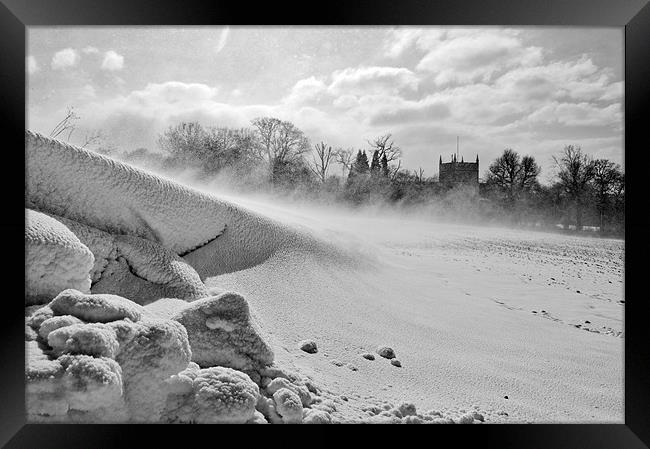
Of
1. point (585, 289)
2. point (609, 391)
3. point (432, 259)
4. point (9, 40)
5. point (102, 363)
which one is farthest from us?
point (432, 259)

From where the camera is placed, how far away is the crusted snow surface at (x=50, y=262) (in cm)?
124

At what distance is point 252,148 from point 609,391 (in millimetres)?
1942

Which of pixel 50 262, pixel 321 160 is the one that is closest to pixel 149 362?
pixel 50 262

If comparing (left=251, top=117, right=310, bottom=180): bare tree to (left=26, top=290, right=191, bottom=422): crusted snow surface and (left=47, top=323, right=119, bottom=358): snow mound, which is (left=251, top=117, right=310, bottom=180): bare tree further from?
(left=47, top=323, right=119, bottom=358): snow mound

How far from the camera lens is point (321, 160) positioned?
2188 mm

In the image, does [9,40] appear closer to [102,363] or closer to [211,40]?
[211,40]

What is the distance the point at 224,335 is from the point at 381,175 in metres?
1.36

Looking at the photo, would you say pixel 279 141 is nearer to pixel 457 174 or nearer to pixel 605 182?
pixel 457 174

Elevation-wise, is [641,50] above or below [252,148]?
above

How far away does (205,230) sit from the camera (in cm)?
188

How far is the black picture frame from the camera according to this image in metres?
1.33

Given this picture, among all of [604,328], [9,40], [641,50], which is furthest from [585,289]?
[9,40]

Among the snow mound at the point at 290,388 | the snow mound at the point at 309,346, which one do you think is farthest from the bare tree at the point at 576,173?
the snow mound at the point at 290,388

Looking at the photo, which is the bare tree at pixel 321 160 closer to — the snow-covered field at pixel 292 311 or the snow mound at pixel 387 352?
the snow-covered field at pixel 292 311
